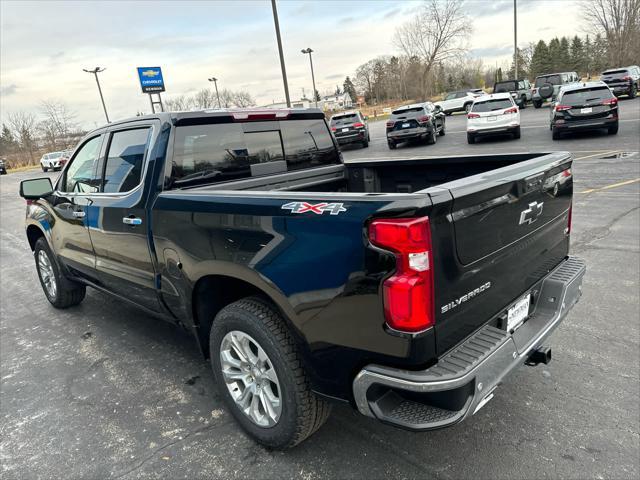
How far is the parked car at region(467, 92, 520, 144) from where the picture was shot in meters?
17.0

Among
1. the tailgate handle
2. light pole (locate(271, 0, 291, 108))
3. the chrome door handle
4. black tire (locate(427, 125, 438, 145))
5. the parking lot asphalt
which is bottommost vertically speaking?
the parking lot asphalt

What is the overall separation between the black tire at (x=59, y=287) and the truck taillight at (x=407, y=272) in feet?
13.7

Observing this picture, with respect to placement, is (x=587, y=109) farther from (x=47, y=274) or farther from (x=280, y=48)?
(x=47, y=274)

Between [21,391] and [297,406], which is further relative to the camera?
[21,391]

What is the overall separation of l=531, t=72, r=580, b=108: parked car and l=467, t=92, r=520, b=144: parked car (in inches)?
402

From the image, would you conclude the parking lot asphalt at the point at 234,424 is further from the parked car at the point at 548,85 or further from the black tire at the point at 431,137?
the parked car at the point at 548,85

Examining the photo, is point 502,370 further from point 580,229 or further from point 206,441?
point 580,229

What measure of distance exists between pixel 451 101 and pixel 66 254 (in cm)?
3614

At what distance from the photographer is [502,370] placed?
7.02 feet

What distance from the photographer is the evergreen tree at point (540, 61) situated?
268 ft

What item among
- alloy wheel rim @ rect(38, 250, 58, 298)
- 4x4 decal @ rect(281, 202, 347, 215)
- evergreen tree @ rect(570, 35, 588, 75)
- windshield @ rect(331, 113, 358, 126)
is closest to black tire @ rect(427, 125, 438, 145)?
windshield @ rect(331, 113, 358, 126)

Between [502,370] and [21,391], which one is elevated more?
[502,370]

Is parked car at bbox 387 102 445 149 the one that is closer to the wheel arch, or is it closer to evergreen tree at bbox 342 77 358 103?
the wheel arch

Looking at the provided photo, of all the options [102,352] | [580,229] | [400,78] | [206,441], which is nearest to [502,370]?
[206,441]
